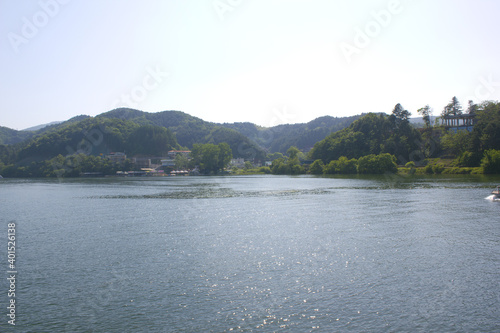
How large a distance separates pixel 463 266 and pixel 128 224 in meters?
23.3

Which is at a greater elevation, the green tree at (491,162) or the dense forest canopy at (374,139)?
the dense forest canopy at (374,139)

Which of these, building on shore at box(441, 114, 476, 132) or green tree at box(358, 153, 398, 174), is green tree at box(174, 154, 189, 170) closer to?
green tree at box(358, 153, 398, 174)

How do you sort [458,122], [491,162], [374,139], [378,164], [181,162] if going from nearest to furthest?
1. [491,162]
2. [378,164]
3. [458,122]
4. [374,139]
5. [181,162]

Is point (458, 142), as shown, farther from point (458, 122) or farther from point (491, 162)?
point (458, 122)

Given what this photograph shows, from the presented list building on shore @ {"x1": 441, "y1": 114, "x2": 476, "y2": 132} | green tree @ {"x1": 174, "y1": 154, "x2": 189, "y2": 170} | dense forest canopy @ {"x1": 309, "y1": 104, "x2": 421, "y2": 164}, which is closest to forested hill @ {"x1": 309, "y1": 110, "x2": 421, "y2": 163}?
dense forest canopy @ {"x1": 309, "y1": 104, "x2": 421, "y2": 164}

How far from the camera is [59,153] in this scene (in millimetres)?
176375

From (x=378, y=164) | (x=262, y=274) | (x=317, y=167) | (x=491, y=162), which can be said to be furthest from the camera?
(x=317, y=167)

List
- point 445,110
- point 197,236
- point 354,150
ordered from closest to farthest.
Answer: point 197,236
point 354,150
point 445,110

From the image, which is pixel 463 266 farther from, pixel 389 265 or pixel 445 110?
pixel 445 110

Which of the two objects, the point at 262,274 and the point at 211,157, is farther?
the point at 211,157

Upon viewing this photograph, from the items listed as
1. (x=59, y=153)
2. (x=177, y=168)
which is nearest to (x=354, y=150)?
(x=177, y=168)

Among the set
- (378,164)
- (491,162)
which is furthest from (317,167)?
(491,162)

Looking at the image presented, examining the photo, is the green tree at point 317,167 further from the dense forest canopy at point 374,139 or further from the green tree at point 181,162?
the green tree at point 181,162

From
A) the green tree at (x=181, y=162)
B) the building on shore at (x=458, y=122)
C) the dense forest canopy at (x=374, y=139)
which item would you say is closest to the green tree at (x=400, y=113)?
the dense forest canopy at (x=374, y=139)
